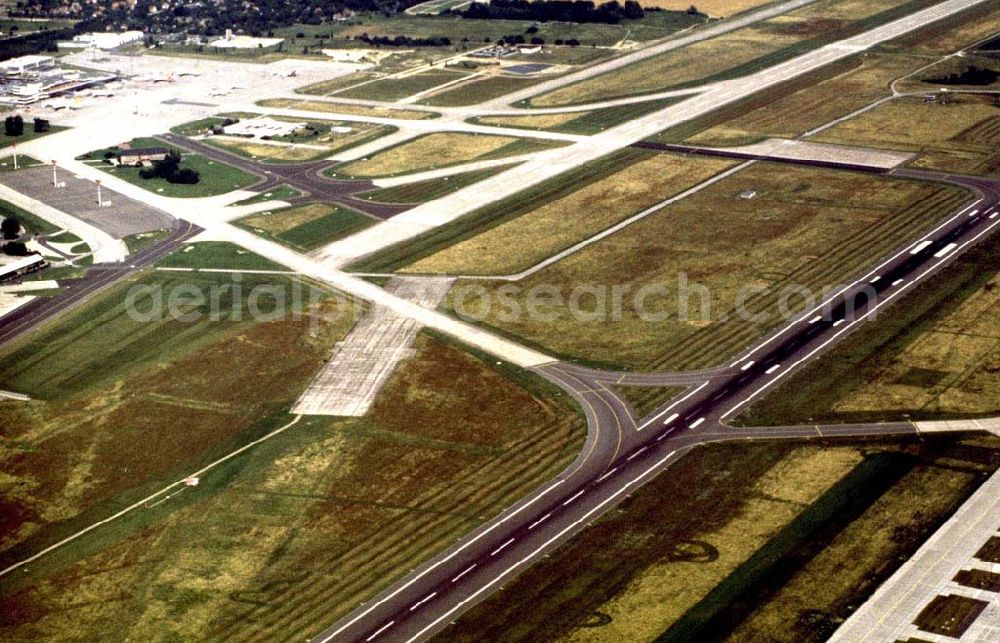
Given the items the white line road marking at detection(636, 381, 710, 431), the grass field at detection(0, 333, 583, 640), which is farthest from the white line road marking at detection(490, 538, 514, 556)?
the white line road marking at detection(636, 381, 710, 431)

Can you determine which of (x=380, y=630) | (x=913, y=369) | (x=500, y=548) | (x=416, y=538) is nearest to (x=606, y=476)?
(x=500, y=548)

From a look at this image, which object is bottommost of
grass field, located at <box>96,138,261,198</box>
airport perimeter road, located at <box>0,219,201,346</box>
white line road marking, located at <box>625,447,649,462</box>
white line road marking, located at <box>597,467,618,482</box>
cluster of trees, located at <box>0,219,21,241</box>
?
white line road marking, located at <box>597,467,618,482</box>

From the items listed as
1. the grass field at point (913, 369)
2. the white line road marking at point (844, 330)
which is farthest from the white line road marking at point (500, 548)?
the grass field at point (913, 369)

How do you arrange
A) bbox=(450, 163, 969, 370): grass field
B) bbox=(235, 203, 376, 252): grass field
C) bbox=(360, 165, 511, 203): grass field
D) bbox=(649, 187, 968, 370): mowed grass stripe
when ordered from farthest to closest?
bbox=(360, 165, 511, 203): grass field → bbox=(235, 203, 376, 252): grass field → bbox=(450, 163, 969, 370): grass field → bbox=(649, 187, 968, 370): mowed grass stripe

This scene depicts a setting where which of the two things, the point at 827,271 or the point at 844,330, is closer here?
the point at 844,330

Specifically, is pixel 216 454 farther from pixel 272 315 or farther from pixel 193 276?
pixel 193 276

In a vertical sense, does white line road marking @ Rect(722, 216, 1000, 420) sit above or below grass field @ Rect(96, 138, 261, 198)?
below

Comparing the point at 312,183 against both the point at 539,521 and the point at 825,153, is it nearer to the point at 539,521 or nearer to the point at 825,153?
the point at 825,153

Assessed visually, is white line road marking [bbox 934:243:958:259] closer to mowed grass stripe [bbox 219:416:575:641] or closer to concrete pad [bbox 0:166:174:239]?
mowed grass stripe [bbox 219:416:575:641]
